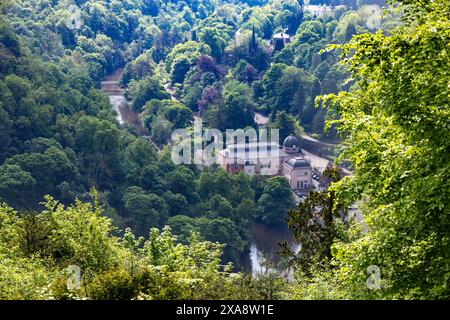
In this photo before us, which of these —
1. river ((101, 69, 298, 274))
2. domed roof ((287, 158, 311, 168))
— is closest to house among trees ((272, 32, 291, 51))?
river ((101, 69, 298, 274))

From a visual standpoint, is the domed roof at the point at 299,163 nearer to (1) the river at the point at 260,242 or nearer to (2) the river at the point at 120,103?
(1) the river at the point at 260,242

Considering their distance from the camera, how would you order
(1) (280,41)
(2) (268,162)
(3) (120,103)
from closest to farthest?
1. (2) (268,162)
2. (3) (120,103)
3. (1) (280,41)

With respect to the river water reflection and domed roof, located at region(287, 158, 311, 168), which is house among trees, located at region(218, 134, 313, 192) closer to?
domed roof, located at region(287, 158, 311, 168)

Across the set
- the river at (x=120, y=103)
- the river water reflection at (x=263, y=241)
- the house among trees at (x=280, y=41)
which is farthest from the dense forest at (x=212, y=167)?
the river at (x=120, y=103)

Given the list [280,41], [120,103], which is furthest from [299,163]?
[280,41]

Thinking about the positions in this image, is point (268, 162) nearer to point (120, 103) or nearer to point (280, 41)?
point (120, 103)
